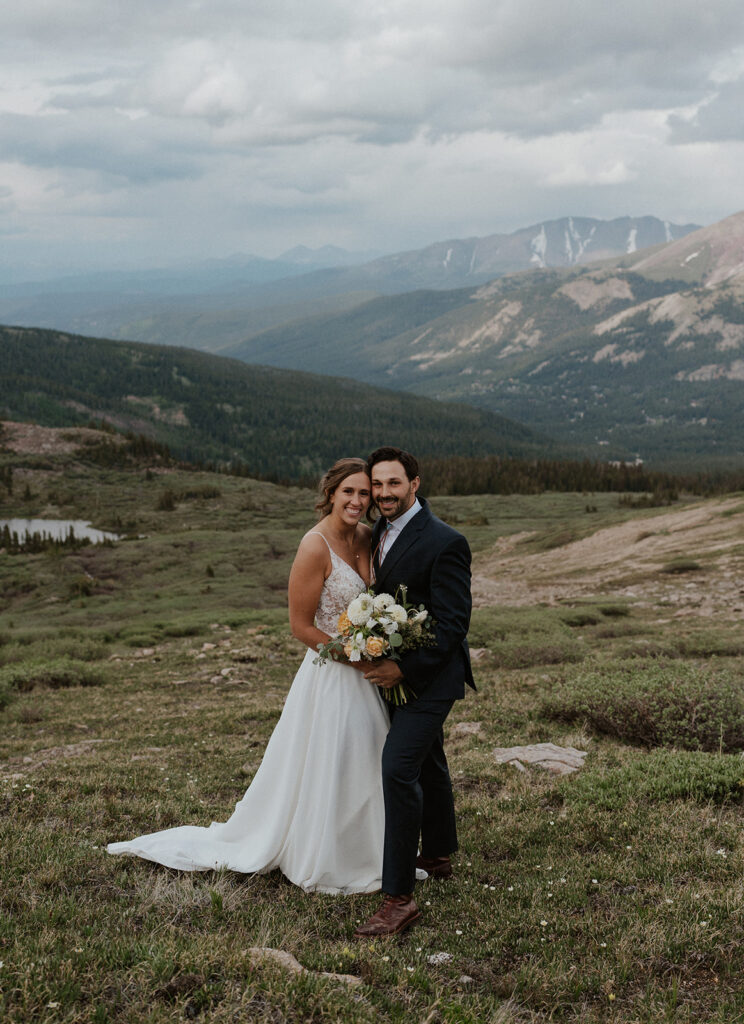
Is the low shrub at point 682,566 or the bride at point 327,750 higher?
the bride at point 327,750

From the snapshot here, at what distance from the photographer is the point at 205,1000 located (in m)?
4.77

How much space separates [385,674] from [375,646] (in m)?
0.41

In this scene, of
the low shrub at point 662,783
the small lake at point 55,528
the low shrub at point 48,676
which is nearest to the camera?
the low shrub at point 662,783

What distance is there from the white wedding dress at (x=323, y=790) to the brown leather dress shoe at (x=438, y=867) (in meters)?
0.66

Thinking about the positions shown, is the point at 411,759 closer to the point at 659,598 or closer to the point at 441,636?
the point at 441,636

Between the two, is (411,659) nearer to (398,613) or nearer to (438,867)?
(398,613)

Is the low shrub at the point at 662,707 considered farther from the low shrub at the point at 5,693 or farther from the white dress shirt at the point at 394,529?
the low shrub at the point at 5,693

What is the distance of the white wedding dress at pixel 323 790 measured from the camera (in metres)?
6.97

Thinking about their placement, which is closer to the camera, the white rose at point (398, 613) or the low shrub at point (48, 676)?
the white rose at point (398, 613)

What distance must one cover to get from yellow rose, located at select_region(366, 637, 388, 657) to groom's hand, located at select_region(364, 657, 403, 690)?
24 cm

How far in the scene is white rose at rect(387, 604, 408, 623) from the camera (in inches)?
249

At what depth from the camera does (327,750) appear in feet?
22.9

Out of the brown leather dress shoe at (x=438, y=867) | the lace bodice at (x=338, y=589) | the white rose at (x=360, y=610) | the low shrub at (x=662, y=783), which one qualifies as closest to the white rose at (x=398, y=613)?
the white rose at (x=360, y=610)

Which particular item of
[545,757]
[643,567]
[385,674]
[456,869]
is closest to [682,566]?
[643,567]
